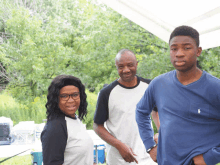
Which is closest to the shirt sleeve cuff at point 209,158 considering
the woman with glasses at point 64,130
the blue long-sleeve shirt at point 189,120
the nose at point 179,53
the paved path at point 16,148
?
the blue long-sleeve shirt at point 189,120

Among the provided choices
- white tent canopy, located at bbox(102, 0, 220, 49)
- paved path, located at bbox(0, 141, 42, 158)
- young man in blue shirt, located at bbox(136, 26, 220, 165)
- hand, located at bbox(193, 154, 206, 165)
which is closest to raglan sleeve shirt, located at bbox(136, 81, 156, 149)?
young man in blue shirt, located at bbox(136, 26, 220, 165)

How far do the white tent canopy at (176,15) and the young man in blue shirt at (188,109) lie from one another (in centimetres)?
206

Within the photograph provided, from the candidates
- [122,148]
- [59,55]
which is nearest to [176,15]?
[122,148]

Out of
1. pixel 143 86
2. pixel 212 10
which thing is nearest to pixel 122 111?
pixel 143 86

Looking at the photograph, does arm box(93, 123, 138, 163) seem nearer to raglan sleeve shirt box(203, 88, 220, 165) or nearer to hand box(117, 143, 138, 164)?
hand box(117, 143, 138, 164)

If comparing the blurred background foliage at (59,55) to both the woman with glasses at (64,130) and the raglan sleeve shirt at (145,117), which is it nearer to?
the woman with glasses at (64,130)

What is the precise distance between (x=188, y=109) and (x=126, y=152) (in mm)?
801

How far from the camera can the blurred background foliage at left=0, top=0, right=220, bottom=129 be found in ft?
29.5

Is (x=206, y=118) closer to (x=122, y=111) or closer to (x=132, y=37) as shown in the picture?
(x=122, y=111)

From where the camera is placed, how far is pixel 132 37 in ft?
31.6

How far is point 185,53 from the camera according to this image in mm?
1286

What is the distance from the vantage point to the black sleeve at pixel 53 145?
4.80 ft

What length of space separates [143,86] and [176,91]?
0.82 metres

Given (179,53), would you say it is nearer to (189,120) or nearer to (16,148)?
(189,120)
